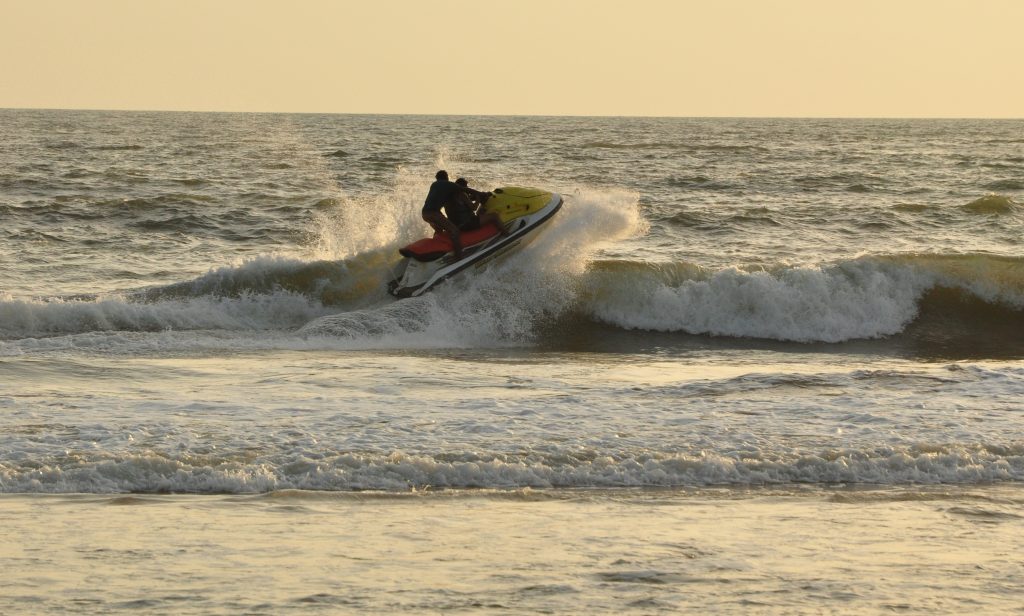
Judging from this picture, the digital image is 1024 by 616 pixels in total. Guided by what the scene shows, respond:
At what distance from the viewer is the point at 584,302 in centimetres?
1748

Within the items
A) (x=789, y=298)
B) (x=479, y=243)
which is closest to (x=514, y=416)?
(x=479, y=243)

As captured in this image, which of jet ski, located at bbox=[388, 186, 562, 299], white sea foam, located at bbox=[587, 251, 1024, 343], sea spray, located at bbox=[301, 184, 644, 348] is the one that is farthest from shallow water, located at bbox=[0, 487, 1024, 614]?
white sea foam, located at bbox=[587, 251, 1024, 343]

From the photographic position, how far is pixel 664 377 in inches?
472

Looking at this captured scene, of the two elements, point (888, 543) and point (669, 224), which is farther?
point (669, 224)

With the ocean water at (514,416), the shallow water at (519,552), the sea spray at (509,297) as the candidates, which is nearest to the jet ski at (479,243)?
the sea spray at (509,297)

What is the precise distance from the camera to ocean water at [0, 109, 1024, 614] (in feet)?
19.4

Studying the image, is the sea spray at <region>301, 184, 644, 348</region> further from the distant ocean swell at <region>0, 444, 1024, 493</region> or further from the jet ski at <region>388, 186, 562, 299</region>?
the distant ocean swell at <region>0, 444, 1024, 493</region>

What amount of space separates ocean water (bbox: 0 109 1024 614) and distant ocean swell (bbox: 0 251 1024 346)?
0.05 m

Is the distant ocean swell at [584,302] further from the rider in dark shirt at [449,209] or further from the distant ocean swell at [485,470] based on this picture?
the distant ocean swell at [485,470]

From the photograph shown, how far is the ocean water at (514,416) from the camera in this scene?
5.92 m

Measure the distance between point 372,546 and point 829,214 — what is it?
22662 millimetres

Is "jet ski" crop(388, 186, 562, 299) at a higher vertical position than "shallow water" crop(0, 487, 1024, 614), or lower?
higher

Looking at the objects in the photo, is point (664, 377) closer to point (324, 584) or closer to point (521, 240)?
point (521, 240)

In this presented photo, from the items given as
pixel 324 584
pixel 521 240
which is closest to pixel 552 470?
pixel 324 584
